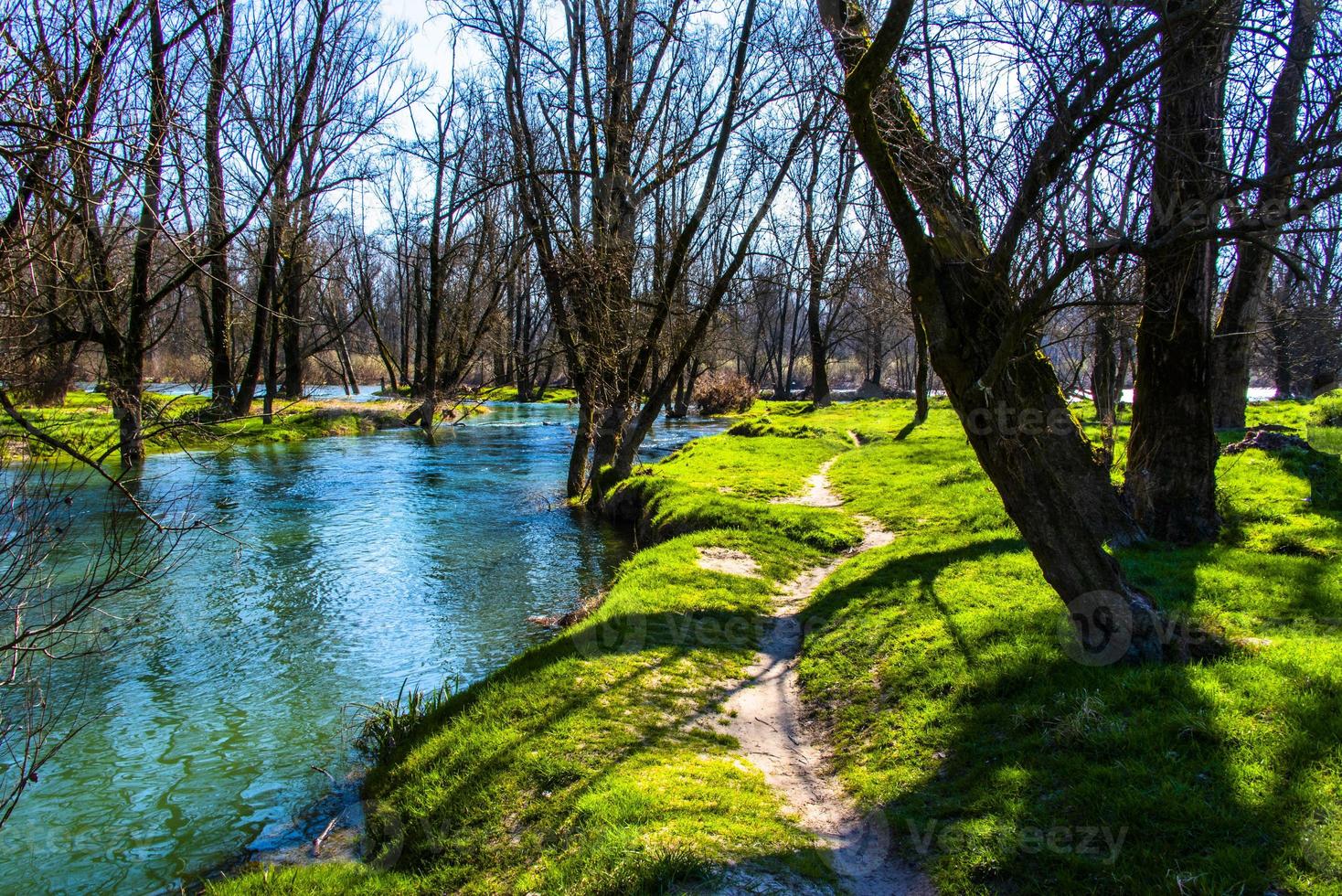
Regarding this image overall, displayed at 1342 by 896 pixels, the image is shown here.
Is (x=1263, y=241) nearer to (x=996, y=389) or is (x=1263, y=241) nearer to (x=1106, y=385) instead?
(x=996, y=389)

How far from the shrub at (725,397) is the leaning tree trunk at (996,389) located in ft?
112

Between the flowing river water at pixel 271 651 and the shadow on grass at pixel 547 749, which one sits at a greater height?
the shadow on grass at pixel 547 749

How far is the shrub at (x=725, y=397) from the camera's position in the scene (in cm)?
3969

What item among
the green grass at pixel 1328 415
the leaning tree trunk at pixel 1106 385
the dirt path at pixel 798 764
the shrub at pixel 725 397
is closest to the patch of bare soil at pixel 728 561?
the dirt path at pixel 798 764

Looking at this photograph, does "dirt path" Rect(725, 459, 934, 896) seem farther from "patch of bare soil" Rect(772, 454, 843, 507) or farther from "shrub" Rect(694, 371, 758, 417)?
"shrub" Rect(694, 371, 758, 417)

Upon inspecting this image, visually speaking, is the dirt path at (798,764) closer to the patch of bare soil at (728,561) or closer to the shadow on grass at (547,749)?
the shadow on grass at (547,749)

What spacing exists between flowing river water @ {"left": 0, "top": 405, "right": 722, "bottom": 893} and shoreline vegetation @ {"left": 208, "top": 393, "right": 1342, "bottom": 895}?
2.96 ft

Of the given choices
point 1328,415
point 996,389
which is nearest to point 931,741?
point 996,389

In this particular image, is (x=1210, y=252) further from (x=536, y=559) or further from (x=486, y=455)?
(x=486, y=455)

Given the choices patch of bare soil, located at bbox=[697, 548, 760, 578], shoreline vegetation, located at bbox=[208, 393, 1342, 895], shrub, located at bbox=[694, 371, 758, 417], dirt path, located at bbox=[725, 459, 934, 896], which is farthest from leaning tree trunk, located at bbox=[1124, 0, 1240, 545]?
shrub, located at bbox=[694, 371, 758, 417]

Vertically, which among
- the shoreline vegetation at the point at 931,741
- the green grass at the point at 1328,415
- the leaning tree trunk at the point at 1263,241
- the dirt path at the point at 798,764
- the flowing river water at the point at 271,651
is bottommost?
the flowing river water at the point at 271,651

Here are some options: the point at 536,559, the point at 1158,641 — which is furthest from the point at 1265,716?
the point at 536,559

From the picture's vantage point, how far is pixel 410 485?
1778cm

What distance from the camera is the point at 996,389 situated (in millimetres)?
5020
